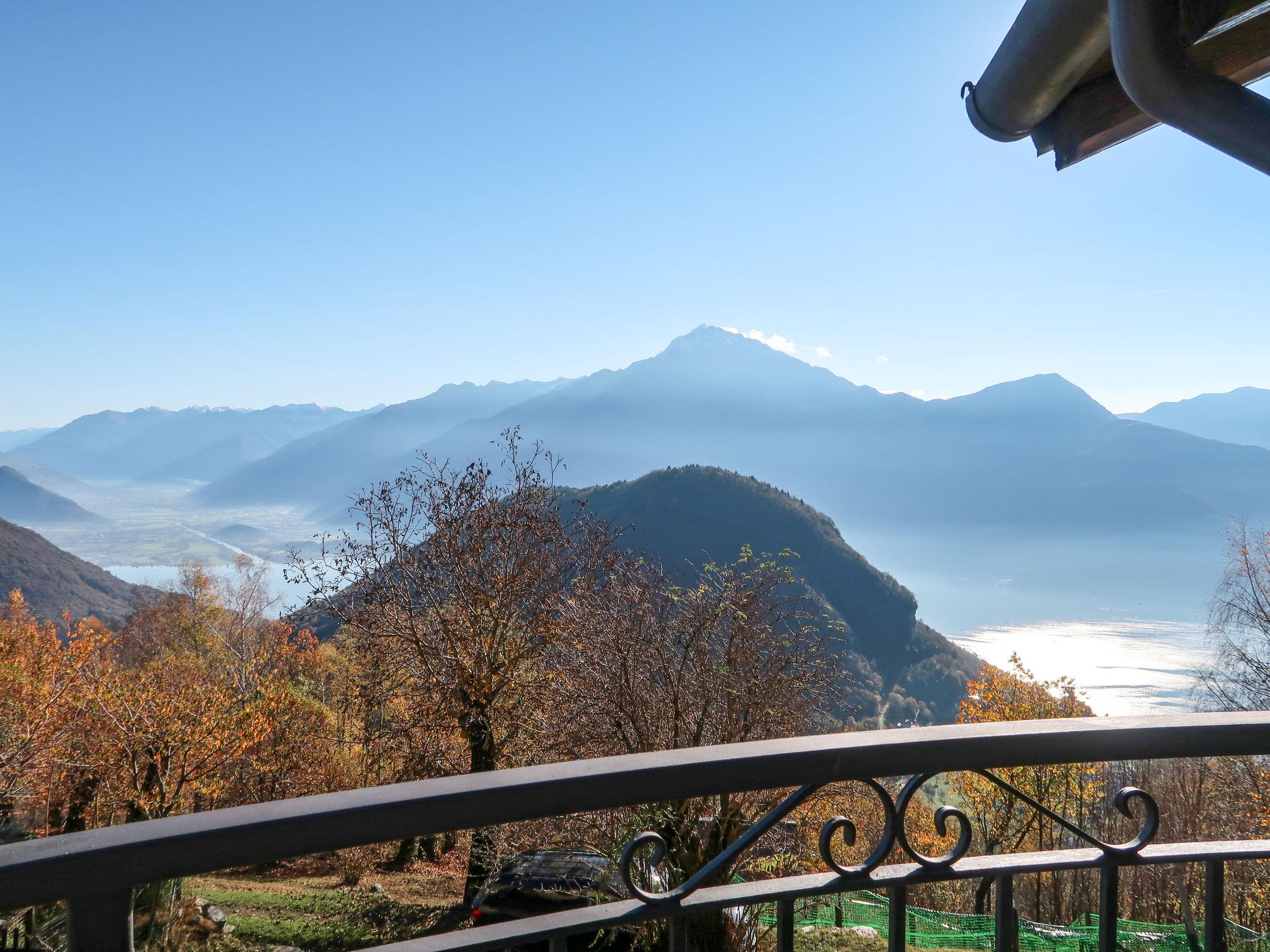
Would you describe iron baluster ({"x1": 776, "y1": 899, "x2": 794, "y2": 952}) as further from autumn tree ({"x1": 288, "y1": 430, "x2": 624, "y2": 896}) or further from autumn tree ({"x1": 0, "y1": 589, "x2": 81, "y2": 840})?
autumn tree ({"x1": 0, "y1": 589, "x2": 81, "y2": 840})

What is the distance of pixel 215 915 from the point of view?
4719 mm

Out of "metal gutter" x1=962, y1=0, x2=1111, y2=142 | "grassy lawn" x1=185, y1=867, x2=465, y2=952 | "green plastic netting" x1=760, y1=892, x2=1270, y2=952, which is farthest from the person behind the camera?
"grassy lawn" x1=185, y1=867, x2=465, y2=952

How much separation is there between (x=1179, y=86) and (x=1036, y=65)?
0.36 m

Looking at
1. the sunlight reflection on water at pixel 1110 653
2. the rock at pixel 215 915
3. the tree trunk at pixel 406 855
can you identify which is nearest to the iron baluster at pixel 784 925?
the rock at pixel 215 915

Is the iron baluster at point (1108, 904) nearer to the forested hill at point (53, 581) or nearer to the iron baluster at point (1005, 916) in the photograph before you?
the iron baluster at point (1005, 916)

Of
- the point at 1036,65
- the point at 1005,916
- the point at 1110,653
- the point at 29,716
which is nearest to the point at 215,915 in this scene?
the point at 1005,916

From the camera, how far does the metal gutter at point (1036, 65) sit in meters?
1.55

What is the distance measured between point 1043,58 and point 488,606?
396 inches

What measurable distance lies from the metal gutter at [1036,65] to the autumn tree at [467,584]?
30.3 feet

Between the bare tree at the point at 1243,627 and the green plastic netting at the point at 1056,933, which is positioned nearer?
the green plastic netting at the point at 1056,933

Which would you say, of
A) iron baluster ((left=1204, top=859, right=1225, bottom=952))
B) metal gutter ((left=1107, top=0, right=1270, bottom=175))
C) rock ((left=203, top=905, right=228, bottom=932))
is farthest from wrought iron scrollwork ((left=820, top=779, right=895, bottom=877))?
rock ((left=203, top=905, right=228, bottom=932))

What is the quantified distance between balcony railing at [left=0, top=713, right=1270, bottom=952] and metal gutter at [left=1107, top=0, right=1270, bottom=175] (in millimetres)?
999

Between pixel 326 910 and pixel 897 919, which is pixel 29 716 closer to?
pixel 326 910

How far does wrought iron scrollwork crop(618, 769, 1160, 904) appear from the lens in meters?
1.04
